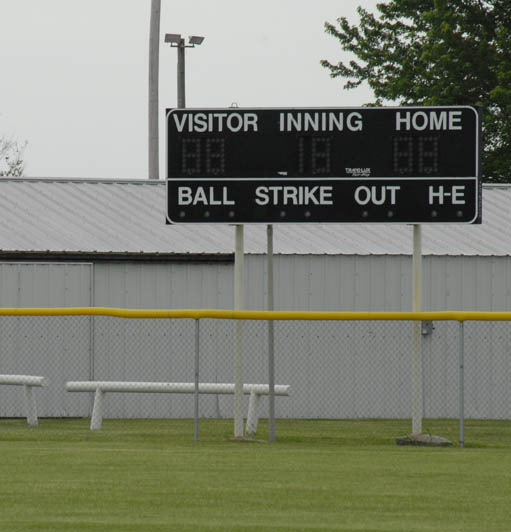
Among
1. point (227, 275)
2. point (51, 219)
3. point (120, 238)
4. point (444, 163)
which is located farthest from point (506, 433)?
point (51, 219)

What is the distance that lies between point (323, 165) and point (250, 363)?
18.6 ft

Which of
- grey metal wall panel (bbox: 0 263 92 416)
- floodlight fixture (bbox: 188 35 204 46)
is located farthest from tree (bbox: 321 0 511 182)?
grey metal wall panel (bbox: 0 263 92 416)

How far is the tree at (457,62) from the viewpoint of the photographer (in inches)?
1382

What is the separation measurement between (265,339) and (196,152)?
18.8ft

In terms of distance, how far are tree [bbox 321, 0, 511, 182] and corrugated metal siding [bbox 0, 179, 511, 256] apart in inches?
520

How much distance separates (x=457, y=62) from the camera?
35312mm

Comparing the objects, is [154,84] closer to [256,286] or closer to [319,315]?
[256,286]

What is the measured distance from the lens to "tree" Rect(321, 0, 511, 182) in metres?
35.1

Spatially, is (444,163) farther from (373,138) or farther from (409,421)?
(409,421)

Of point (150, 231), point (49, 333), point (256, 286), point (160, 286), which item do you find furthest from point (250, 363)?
point (49, 333)

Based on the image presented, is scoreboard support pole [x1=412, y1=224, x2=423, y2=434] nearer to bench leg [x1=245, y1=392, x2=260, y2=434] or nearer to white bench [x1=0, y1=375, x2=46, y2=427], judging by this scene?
bench leg [x1=245, y1=392, x2=260, y2=434]

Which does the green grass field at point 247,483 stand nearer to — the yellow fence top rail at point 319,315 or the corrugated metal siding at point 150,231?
the yellow fence top rail at point 319,315

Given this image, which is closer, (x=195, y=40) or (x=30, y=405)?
(x=30, y=405)

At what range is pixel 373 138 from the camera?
14562 mm
